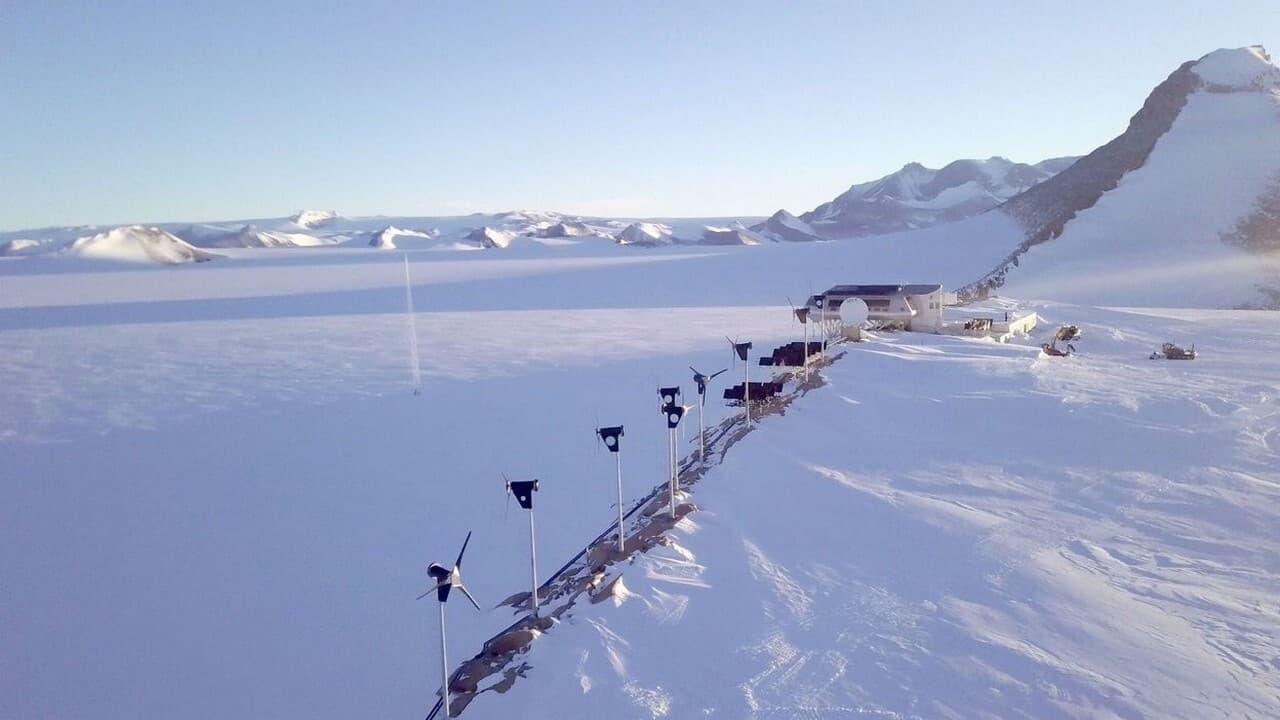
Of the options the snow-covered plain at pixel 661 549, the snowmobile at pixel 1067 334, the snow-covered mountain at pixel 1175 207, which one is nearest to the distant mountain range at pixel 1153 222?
the snow-covered mountain at pixel 1175 207

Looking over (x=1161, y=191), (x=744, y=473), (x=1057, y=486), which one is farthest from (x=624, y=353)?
(x=1161, y=191)

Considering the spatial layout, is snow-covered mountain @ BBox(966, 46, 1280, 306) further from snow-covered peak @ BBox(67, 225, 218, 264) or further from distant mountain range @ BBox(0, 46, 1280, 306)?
snow-covered peak @ BBox(67, 225, 218, 264)

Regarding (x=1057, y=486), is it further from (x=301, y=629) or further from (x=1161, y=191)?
(x=1161, y=191)

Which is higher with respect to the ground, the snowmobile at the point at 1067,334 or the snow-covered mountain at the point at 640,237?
the snow-covered mountain at the point at 640,237

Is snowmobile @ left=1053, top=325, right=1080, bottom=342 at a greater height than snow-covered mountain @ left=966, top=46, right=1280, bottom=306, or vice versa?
snow-covered mountain @ left=966, top=46, right=1280, bottom=306

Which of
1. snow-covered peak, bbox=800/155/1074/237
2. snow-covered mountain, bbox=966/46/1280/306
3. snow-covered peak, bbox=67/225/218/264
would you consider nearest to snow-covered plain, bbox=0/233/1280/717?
snow-covered mountain, bbox=966/46/1280/306

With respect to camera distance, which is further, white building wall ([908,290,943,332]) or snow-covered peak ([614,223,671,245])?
snow-covered peak ([614,223,671,245])

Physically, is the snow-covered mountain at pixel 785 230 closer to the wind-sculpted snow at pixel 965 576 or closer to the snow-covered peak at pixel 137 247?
the snow-covered peak at pixel 137 247
